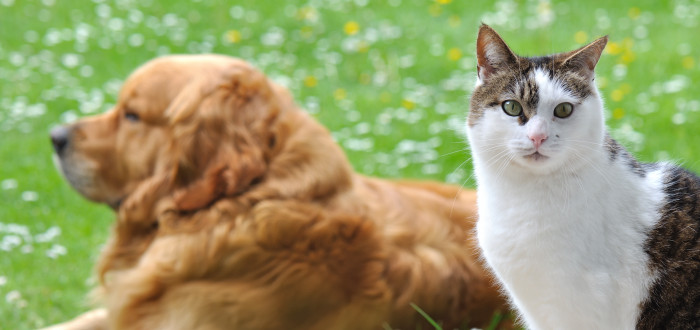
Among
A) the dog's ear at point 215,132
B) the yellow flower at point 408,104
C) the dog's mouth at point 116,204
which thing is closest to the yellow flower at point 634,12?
the yellow flower at point 408,104

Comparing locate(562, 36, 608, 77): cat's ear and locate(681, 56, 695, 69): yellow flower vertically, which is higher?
locate(562, 36, 608, 77): cat's ear

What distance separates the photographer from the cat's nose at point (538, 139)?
2146 millimetres

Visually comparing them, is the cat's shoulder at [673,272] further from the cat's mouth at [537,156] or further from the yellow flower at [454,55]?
the yellow flower at [454,55]

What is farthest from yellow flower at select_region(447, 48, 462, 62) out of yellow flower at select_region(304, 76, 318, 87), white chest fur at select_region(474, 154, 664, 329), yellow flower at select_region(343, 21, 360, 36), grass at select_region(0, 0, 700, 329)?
white chest fur at select_region(474, 154, 664, 329)

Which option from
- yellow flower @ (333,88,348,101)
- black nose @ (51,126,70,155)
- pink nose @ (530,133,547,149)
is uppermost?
pink nose @ (530,133,547,149)

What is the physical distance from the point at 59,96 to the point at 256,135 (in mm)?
5117

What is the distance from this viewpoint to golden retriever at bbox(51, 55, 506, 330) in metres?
3.46

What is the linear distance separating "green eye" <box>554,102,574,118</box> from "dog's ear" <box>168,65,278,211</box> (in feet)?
5.49

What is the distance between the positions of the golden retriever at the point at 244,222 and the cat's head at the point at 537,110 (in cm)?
132

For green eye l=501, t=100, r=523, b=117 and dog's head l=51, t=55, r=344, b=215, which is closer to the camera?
green eye l=501, t=100, r=523, b=117

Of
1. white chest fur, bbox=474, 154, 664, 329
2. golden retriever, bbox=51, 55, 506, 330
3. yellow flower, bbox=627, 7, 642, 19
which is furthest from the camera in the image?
yellow flower, bbox=627, 7, 642, 19

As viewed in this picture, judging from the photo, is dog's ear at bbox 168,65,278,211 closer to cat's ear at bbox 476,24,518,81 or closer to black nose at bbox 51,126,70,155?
black nose at bbox 51,126,70,155

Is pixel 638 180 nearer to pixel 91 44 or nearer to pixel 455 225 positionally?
pixel 455 225

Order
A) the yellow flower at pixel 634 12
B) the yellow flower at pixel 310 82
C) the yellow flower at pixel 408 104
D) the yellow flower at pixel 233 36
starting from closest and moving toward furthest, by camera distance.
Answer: the yellow flower at pixel 408 104, the yellow flower at pixel 310 82, the yellow flower at pixel 233 36, the yellow flower at pixel 634 12
